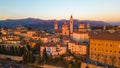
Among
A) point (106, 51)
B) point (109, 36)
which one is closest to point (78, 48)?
point (106, 51)

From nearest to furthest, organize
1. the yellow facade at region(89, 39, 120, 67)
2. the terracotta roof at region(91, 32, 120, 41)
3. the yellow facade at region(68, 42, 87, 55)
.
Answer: the yellow facade at region(89, 39, 120, 67) < the terracotta roof at region(91, 32, 120, 41) < the yellow facade at region(68, 42, 87, 55)

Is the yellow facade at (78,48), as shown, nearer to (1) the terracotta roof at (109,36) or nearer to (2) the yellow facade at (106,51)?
(2) the yellow facade at (106,51)

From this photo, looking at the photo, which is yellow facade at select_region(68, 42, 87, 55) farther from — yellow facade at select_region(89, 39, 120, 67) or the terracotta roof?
the terracotta roof

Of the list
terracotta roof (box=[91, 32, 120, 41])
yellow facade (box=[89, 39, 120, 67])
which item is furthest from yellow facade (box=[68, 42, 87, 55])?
terracotta roof (box=[91, 32, 120, 41])

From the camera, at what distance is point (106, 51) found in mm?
16688

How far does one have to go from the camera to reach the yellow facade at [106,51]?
624 inches

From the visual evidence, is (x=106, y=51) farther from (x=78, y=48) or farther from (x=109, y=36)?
(x=78, y=48)

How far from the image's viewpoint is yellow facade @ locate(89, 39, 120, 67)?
52.0 feet

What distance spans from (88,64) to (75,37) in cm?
1468

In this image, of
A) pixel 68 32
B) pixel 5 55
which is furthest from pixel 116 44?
pixel 68 32

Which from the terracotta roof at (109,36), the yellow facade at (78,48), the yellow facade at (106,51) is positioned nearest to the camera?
the yellow facade at (106,51)

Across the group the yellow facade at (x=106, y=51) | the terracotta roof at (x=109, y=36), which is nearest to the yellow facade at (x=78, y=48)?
the yellow facade at (x=106, y=51)

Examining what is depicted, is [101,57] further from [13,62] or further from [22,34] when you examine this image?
[22,34]

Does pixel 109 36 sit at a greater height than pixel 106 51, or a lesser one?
greater
